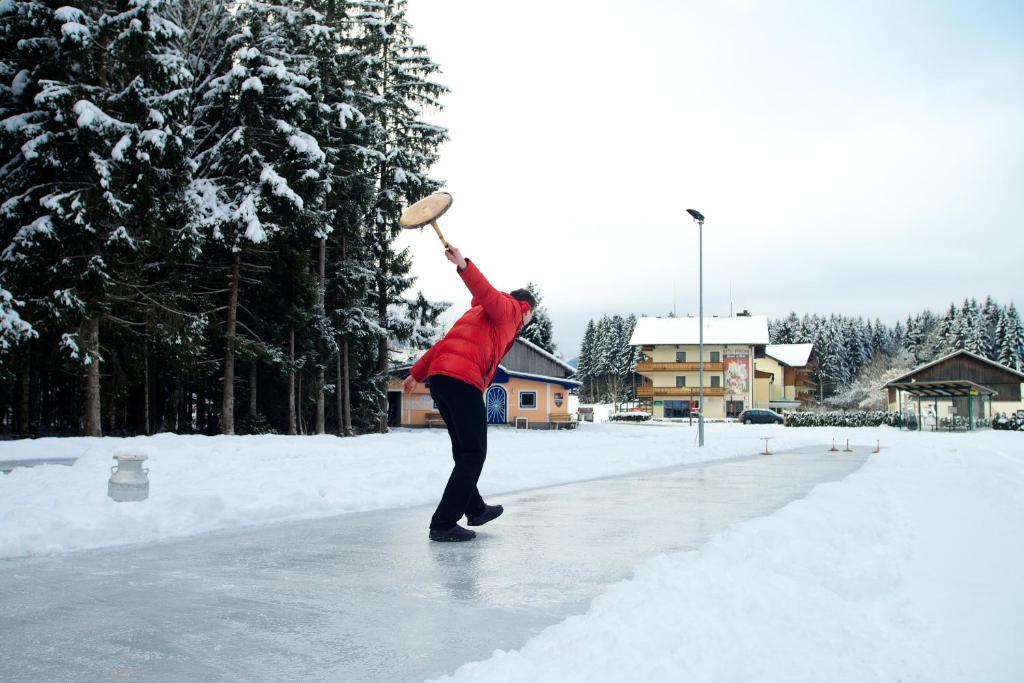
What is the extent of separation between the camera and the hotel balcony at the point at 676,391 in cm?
8869

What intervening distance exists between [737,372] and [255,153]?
227 feet

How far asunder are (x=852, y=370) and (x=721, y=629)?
469ft

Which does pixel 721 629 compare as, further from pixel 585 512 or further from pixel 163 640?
pixel 585 512

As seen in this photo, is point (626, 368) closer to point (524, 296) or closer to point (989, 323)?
point (989, 323)

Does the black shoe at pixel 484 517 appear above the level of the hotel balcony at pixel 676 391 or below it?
below

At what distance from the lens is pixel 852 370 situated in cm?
13588

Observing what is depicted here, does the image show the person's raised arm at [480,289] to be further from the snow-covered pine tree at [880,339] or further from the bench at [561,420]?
the snow-covered pine tree at [880,339]

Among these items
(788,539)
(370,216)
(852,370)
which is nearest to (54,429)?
(370,216)

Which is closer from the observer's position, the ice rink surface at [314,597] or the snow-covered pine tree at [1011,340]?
the ice rink surface at [314,597]

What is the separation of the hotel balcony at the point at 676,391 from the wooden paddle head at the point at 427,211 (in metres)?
83.9

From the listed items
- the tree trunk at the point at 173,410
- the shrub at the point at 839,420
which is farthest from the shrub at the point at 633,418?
the tree trunk at the point at 173,410

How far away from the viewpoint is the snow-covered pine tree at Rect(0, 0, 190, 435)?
75.3 ft

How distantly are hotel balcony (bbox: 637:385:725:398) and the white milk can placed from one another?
3283 inches

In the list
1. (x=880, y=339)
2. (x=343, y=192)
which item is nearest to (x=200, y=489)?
(x=343, y=192)
